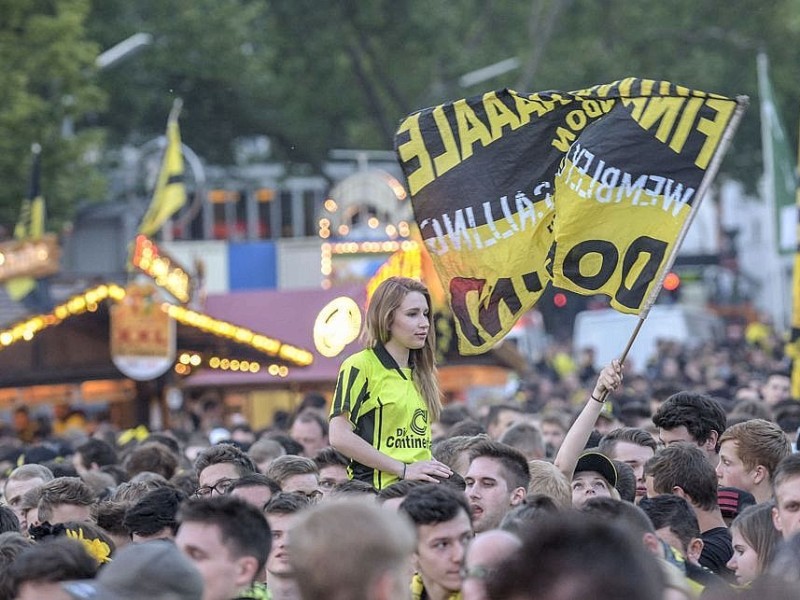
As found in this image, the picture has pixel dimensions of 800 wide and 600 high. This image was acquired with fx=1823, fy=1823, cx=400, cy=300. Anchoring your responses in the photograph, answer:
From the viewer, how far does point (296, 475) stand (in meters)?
9.04

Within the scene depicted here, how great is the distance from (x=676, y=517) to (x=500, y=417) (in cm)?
761

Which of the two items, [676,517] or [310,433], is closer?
[676,517]

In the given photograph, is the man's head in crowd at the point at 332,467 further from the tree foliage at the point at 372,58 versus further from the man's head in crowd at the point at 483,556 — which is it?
the tree foliage at the point at 372,58

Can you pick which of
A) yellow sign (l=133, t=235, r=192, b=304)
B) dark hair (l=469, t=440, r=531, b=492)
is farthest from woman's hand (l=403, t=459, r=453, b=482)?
yellow sign (l=133, t=235, r=192, b=304)

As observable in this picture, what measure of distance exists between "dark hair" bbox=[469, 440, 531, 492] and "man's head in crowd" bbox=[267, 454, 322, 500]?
5.11 feet

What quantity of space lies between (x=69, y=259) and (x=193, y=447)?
1434 inches

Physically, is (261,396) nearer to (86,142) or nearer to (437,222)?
(86,142)

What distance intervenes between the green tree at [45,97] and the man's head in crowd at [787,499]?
23.4 metres

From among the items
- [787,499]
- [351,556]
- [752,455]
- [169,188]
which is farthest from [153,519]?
[169,188]

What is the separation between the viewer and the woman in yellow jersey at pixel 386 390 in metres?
8.06

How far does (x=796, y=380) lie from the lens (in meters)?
15.7

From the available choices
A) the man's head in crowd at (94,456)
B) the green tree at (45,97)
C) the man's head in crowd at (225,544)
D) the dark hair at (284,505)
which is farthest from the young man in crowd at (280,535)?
the green tree at (45,97)

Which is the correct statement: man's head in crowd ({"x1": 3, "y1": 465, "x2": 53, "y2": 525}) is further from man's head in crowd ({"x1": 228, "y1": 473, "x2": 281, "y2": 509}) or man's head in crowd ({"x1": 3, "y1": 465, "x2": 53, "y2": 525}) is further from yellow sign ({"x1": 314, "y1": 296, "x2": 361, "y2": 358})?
yellow sign ({"x1": 314, "y1": 296, "x2": 361, "y2": 358})

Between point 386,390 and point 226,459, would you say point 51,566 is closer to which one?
point 386,390
